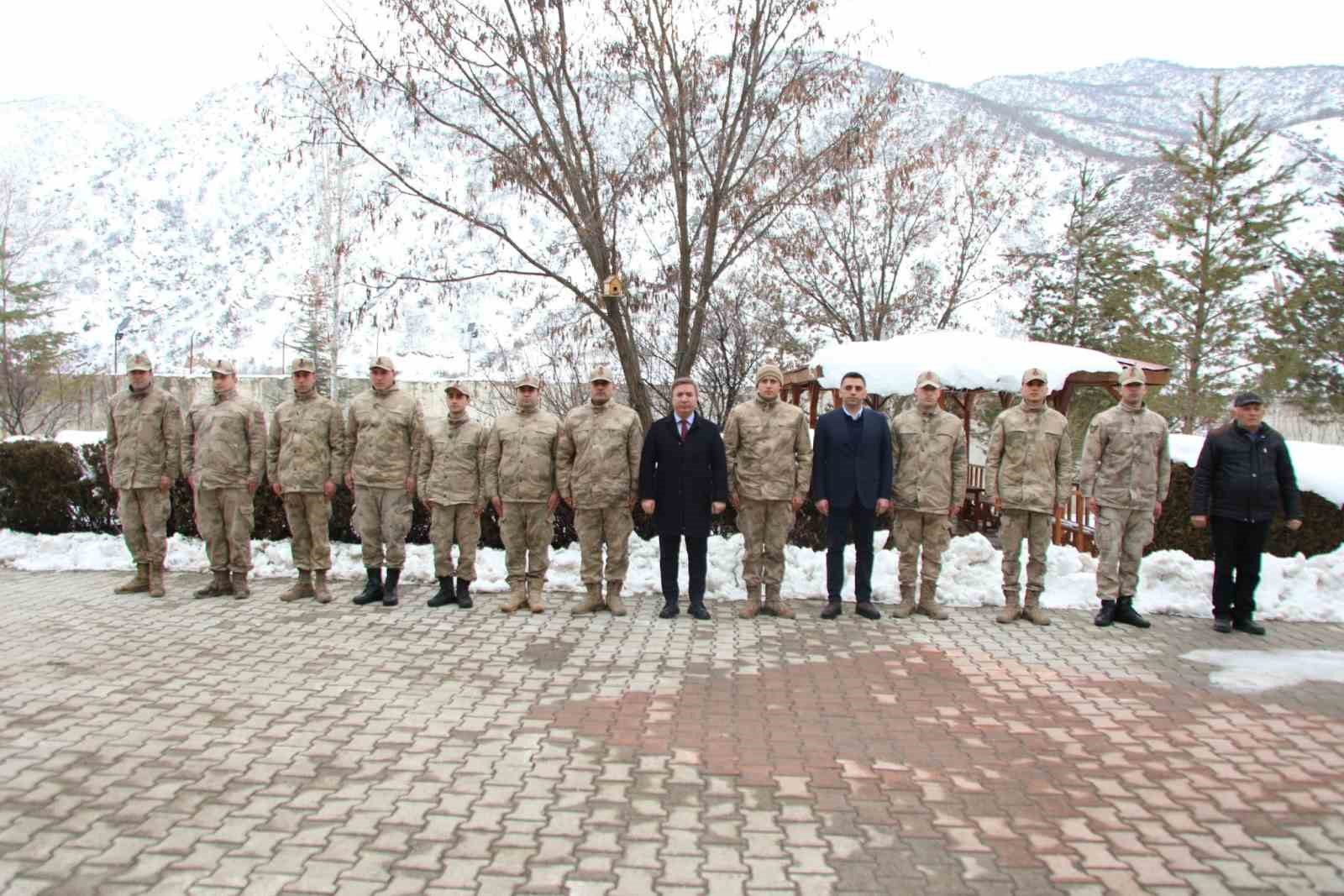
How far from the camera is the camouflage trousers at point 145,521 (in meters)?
7.50

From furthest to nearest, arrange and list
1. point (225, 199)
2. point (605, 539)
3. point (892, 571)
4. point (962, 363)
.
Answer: point (225, 199)
point (962, 363)
point (892, 571)
point (605, 539)

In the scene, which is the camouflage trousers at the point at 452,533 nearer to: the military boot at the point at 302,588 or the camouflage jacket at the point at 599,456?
the camouflage jacket at the point at 599,456

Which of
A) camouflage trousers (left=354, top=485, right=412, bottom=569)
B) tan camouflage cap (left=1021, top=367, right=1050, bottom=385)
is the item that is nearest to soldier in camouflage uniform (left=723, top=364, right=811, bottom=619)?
tan camouflage cap (left=1021, top=367, right=1050, bottom=385)

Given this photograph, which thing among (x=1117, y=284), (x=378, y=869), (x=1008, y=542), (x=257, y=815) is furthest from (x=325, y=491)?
(x=1117, y=284)

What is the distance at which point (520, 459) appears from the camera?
7.18m

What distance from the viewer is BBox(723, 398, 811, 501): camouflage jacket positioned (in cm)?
708

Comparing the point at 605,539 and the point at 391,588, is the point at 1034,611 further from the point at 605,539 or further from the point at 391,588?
the point at 391,588

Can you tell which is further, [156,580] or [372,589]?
[156,580]

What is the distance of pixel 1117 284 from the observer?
26422 millimetres

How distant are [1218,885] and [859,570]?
4.13 metres

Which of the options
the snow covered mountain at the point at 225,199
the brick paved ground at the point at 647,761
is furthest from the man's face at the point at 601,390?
the snow covered mountain at the point at 225,199

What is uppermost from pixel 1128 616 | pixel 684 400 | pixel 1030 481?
pixel 684 400

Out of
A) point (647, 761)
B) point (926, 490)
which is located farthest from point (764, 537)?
point (647, 761)

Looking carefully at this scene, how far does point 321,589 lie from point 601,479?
2358 millimetres
